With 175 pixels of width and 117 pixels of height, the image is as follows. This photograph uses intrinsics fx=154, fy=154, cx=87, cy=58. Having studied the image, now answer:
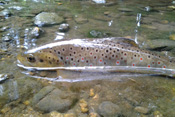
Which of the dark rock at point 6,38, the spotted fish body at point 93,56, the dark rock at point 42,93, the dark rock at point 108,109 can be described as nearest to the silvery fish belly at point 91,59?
the spotted fish body at point 93,56

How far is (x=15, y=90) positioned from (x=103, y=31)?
3621mm

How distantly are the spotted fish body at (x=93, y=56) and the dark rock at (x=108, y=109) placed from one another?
3.51 feet

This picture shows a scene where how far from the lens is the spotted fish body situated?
11.2ft

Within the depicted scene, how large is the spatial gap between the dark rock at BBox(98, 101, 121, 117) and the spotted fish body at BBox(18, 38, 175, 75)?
3.51 ft

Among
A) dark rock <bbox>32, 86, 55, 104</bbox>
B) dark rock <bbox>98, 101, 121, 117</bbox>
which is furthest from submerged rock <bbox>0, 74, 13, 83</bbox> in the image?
dark rock <bbox>98, 101, 121, 117</bbox>

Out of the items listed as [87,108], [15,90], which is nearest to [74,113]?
[87,108]

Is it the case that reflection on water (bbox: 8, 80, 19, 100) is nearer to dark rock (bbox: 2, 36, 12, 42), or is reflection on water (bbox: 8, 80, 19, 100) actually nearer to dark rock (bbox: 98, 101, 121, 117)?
dark rock (bbox: 98, 101, 121, 117)

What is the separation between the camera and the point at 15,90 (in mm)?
2854

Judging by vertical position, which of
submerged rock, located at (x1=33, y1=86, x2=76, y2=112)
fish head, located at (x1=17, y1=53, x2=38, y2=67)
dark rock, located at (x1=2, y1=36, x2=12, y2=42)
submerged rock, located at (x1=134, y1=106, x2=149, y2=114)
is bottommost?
submerged rock, located at (x1=134, y1=106, x2=149, y2=114)

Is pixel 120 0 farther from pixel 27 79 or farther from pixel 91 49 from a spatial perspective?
pixel 27 79

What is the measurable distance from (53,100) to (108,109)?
0.93 m

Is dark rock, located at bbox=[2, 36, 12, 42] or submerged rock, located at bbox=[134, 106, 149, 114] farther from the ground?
dark rock, located at bbox=[2, 36, 12, 42]

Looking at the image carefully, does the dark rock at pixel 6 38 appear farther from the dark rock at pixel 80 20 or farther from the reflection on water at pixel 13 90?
the dark rock at pixel 80 20

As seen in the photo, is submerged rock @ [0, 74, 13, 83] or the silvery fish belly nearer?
submerged rock @ [0, 74, 13, 83]
